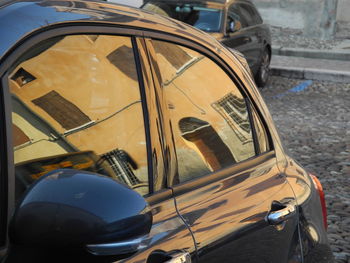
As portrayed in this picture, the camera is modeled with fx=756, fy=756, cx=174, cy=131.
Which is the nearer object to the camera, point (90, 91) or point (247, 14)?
point (90, 91)

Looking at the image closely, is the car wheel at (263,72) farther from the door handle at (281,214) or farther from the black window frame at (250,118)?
the door handle at (281,214)

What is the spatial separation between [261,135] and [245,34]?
31.2 ft

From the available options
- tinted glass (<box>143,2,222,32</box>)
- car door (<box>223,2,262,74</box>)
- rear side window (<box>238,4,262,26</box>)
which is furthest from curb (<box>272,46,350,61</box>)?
tinted glass (<box>143,2,222,32</box>)

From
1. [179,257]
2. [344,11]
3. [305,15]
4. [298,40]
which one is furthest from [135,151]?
[344,11]

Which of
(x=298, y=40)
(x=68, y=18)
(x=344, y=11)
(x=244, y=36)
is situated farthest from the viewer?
(x=344, y=11)

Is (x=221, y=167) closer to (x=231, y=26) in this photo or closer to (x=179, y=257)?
(x=179, y=257)

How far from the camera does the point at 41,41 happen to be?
1979mm

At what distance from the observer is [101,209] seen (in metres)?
1.64

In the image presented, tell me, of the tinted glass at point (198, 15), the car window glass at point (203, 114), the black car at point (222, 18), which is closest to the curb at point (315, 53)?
the black car at point (222, 18)

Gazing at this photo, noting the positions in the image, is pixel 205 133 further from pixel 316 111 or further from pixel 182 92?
pixel 316 111

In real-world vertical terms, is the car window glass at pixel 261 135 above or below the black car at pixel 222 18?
above

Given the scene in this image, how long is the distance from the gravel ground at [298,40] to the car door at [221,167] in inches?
599

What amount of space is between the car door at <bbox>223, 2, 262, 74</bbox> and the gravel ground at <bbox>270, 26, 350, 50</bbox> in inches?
201

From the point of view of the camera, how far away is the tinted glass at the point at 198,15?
11445 mm
